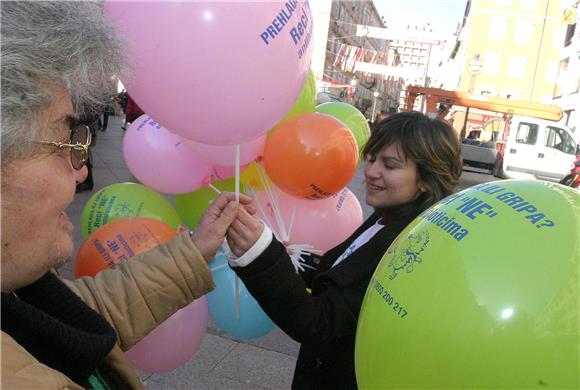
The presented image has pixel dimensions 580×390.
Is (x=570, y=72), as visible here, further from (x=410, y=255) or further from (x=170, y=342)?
(x=410, y=255)

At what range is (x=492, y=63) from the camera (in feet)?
114

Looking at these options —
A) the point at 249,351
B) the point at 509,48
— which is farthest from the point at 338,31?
the point at 249,351

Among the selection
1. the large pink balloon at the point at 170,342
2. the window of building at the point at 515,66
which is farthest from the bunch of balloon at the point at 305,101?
the window of building at the point at 515,66

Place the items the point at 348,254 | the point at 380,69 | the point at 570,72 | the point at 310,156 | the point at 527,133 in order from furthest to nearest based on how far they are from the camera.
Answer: the point at 380,69, the point at 570,72, the point at 527,133, the point at 310,156, the point at 348,254

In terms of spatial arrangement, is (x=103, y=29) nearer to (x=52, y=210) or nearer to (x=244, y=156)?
(x=52, y=210)

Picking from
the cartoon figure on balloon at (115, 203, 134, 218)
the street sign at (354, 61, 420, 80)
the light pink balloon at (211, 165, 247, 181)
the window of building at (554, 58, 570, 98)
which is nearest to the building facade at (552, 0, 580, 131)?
the window of building at (554, 58, 570, 98)

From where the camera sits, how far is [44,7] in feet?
2.77

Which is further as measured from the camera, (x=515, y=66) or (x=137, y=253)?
(x=515, y=66)

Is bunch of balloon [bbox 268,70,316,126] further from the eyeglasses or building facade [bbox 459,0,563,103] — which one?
building facade [bbox 459,0,563,103]

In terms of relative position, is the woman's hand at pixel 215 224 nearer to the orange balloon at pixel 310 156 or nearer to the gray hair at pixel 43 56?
the gray hair at pixel 43 56

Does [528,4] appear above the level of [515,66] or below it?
above

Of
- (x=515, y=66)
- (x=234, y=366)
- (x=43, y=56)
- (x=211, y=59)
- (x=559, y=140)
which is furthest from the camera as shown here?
(x=515, y=66)

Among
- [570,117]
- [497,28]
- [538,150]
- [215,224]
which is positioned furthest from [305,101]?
[497,28]

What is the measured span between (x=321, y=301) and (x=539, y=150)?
14.2 m
